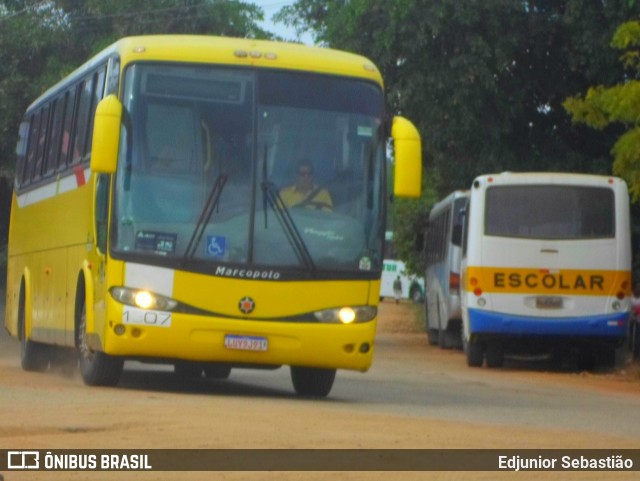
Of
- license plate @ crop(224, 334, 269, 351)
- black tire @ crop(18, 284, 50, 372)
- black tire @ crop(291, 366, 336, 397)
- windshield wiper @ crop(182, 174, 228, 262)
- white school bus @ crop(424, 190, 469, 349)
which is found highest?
windshield wiper @ crop(182, 174, 228, 262)

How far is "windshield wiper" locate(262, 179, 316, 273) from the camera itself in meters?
16.2

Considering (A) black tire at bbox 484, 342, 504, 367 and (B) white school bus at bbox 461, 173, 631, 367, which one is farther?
(A) black tire at bbox 484, 342, 504, 367

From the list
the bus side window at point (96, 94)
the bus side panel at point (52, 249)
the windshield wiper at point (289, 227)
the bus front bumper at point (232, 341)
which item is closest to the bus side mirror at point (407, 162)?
the windshield wiper at point (289, 227)

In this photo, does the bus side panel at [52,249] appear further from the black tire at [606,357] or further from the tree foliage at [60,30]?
the tree foliage at [60,30]

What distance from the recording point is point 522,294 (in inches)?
996

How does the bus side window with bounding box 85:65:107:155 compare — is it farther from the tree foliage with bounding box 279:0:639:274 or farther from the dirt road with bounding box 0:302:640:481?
the tree foliage with bounding box 279:0:639:274

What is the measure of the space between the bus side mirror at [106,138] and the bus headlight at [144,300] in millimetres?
1161

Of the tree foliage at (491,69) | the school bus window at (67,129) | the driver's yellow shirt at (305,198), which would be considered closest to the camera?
the driver's yellow shirt at (305,198)

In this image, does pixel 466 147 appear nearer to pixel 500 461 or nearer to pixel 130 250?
pixel 130 250

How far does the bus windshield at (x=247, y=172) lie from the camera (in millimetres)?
16047

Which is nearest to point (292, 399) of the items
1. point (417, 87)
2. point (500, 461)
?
point (500, 461)

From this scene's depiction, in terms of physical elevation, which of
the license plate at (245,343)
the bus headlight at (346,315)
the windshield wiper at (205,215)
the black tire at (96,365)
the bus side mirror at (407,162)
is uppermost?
the bus side mirror at (407,162)

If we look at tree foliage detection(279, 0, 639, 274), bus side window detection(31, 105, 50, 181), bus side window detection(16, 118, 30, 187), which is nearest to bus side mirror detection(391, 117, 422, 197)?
bus side window detection(31, 105, 50, 181)

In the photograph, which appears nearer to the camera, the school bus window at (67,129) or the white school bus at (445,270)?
the school bus window at (67,129)
